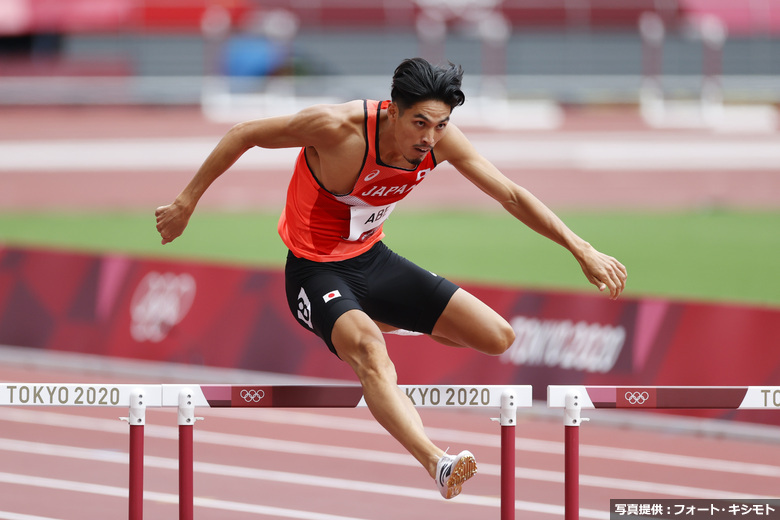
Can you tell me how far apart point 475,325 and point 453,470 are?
98cm

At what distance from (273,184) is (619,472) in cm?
1517

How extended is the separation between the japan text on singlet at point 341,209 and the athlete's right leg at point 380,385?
1.45 ft

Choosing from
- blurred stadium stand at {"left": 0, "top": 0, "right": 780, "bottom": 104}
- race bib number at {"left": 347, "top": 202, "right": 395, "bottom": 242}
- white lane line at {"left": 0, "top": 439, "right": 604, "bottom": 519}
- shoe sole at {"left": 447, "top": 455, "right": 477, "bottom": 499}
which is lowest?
shoe sole at {"left": 447, "top": 455, "right": 477, "bottom": 499}

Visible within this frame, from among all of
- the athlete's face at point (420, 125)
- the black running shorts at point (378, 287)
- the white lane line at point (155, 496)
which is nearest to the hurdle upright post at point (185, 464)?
the black running shorts at point (378, 287)

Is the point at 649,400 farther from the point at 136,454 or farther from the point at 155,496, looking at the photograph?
the point at 155,496

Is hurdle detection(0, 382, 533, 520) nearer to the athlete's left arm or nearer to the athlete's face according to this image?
the athlete's left arm

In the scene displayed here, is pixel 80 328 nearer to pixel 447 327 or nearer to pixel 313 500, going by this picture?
pixel 313 500

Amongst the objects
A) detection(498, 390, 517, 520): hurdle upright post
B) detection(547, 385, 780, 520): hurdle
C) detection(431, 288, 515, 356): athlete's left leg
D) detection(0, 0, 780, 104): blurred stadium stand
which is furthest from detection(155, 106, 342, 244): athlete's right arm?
detection(0, 0, 780, 104): blurred stadium stand

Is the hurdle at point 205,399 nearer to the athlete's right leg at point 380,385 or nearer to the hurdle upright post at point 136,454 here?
the hurdle upright post at point 136,454

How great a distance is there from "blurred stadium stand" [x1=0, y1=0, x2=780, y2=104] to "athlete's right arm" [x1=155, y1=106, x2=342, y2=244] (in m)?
21.2

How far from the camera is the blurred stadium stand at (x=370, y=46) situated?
2628 cm

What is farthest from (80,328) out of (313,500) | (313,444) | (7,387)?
(7,387)

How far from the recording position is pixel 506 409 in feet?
15.6

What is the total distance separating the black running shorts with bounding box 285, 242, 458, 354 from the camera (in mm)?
5008
